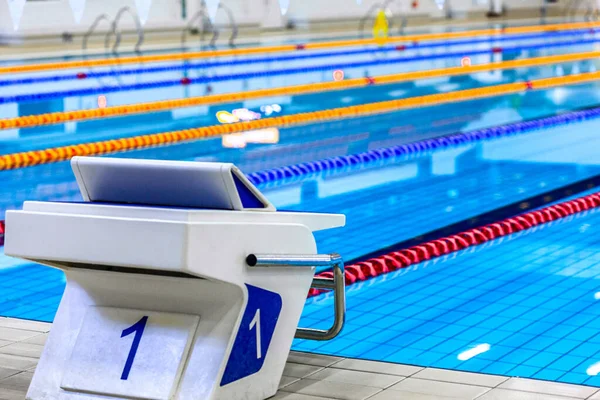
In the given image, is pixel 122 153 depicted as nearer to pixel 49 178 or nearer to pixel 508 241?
pixel 49 178

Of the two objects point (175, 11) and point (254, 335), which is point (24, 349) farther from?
point (175, 11)

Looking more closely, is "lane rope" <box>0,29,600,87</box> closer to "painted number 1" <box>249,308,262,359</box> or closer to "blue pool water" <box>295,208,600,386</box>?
"blue pool water" <box>295,208,600,386</box>

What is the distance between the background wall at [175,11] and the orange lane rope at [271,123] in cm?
917

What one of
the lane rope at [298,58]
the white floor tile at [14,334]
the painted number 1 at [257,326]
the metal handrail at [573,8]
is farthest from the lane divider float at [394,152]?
the metal handrail at [573,8]

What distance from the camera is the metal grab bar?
8.28ft

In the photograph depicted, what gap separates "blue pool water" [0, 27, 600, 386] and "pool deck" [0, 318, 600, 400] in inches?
11.9

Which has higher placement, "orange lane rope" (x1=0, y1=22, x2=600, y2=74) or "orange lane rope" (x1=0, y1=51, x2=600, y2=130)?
"orange lane rope" (x1=0, y1=22, x2=600, y2=74)

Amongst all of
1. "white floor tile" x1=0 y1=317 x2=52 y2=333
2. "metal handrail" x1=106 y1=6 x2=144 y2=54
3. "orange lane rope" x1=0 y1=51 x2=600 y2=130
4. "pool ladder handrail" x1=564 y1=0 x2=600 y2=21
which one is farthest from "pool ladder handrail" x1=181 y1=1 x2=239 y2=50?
"white floor tile" x1=0 y1=317 x2=52 y2=333

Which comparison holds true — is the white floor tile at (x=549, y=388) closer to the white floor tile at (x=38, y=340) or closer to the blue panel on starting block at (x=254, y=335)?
the blue panel on starting block at (x=254, y=335)

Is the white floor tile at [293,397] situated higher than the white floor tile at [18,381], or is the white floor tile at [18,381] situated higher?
the white floor tile at [18,381]

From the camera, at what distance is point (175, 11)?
1980 centimetres

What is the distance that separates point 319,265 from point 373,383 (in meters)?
0.36

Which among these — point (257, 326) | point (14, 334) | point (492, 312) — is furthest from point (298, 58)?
point (257, 326)

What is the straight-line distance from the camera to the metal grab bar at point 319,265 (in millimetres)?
2523
